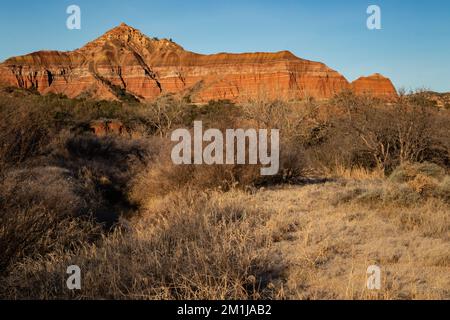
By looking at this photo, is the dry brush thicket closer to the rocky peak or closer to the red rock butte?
the red rock butte

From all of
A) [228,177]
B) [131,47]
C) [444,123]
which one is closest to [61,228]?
[228,177]

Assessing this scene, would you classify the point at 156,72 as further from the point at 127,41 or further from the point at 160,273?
the point at 160,273

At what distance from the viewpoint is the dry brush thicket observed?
4.39 meters

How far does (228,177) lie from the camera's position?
10.5 metres

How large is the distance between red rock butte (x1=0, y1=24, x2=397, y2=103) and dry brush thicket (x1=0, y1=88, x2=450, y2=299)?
60.3m

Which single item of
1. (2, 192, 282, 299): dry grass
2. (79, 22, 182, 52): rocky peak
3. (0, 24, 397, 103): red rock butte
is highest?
(79, 22, 182, 52): rocky peak

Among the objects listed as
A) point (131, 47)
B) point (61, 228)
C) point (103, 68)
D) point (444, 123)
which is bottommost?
point (61, 228)

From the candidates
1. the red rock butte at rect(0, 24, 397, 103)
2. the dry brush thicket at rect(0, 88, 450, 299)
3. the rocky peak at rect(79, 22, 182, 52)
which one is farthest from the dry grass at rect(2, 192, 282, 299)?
the rocky peak at rect(79, 22, 182, 52)

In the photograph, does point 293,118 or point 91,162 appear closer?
point 91,162

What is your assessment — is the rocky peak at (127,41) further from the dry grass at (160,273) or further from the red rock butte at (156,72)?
the dry grass at (160,273)

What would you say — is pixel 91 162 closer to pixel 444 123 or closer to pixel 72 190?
pixel 72 190

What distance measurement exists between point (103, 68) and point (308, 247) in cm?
8206

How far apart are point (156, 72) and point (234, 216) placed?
87.8 m

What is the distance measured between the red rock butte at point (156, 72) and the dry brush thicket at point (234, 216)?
60.3 metres
